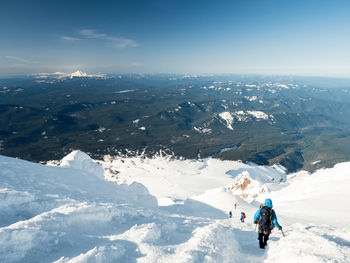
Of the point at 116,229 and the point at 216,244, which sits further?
the point at 116,229

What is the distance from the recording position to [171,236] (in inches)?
470

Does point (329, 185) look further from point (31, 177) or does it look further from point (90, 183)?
point (31, 177)

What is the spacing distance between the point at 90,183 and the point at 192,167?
17017 centimetres

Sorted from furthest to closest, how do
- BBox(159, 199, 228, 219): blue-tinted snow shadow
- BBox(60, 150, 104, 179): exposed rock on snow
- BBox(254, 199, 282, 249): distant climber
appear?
1. BBox(60, 150, 104, 179): exposed rock on snow
2. BBox(159, 199, 228, 219): blue-tinted snow shadow
3. BBox(254, 199, 282, 249): distant climber

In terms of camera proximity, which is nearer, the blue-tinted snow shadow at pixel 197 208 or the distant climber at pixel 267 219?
the distant climber at pixel 267 219

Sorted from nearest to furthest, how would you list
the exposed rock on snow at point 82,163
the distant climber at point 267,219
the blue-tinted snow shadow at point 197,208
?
the distant climber at point 267,219 < the blue-tinted snow shadow at point 197,208 < the exposed rock on snow at point 82,163

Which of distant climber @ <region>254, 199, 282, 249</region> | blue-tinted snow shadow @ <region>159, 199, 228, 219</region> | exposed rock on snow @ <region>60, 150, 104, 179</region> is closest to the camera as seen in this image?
distant climber @ <region>254, 199, 282, 249</region>

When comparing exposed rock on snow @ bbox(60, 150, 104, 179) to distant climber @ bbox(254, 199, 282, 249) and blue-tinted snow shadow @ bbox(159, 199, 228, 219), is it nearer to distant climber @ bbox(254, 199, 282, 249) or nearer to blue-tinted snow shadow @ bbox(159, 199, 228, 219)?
blue-tinted snow shadow @ bbox(159, 199, 228, 219)

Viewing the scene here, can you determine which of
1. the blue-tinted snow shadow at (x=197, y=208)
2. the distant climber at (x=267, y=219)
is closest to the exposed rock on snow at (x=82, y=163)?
the blue-tinted snow shadow at (x=197, y=208)

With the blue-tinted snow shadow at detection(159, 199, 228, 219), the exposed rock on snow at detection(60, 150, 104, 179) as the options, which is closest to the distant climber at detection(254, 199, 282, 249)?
the blue-tinted snow shadow at detection(159, 199, 228, 219)

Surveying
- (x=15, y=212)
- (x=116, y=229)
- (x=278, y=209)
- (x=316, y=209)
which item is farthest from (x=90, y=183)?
(x=316, y=209)

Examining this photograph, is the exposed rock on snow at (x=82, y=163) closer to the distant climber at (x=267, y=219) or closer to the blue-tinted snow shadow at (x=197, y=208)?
the blue-tinted snow shadow at (x=197, y=208)

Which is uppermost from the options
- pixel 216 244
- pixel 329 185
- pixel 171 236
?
pixel 216 244

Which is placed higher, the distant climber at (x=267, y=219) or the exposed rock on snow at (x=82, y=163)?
the distant climber at (x=267, y=219)
